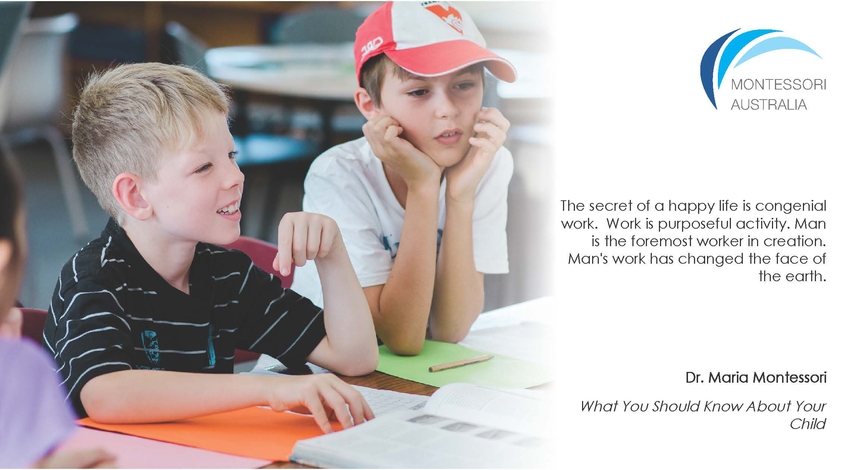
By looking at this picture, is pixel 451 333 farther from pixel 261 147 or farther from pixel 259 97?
pixel 259 97

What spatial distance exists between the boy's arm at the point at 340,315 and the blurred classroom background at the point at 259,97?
0.22 meters

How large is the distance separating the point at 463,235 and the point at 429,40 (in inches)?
11.0

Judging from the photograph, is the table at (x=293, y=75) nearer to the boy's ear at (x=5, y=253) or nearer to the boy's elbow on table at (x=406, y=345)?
the boy's elbow on table at (x=406, y=345)

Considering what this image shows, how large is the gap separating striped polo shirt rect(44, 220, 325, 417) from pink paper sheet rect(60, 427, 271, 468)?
0.07 m

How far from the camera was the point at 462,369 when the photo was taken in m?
1.06

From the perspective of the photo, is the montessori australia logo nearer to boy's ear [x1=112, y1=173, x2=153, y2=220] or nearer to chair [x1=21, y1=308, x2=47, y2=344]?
boy's ear [x1=112, y1=173, x2=153, y2=220]

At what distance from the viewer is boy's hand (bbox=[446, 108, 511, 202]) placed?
1225 mm

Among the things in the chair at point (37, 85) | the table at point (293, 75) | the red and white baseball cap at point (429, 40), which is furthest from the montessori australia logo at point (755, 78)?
the chair at point (37, 85)

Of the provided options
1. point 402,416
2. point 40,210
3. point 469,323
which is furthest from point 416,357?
point 40,210

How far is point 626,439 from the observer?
2.78ft

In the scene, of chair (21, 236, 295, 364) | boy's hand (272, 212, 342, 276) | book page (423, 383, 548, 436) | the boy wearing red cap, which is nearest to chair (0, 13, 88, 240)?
chair (21, 236, 295, 364)

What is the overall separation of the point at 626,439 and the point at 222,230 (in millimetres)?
479

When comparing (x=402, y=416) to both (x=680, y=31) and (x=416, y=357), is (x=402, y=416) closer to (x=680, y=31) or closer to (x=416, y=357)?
(x=416, y=357)

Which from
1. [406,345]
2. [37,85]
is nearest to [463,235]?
[406,345]
